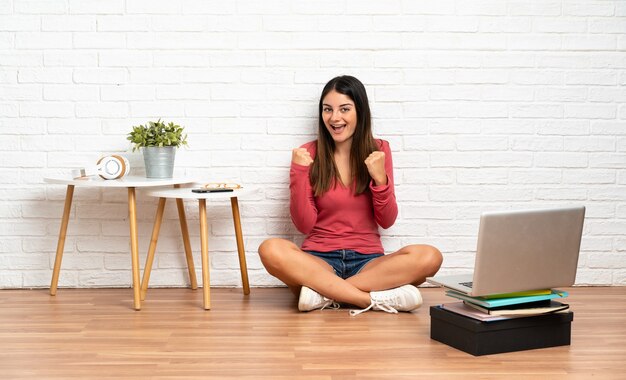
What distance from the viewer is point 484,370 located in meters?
2.14

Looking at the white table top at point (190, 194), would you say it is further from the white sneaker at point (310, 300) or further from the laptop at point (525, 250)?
the laptop at point (525, 250)

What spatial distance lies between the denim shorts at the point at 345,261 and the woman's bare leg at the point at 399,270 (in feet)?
0.45

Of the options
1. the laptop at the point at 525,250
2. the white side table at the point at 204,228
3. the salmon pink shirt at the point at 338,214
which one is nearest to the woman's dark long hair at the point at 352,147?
the salmon pink shirt at the point at 338,214

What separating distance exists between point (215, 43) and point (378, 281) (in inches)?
48.6

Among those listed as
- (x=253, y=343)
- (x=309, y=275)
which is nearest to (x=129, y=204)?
(x=309, y=275)

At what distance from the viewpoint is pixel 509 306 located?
236cm

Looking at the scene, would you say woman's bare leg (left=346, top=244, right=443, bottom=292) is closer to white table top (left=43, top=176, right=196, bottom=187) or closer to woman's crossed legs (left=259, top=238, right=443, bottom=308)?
woman's crossed legs (left=259, top=238, right=443, bottom=308)

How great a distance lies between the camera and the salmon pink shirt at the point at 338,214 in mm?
3066

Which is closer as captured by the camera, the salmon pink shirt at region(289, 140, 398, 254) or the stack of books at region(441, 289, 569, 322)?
the stack of books at region(441, 289, 569, 322)

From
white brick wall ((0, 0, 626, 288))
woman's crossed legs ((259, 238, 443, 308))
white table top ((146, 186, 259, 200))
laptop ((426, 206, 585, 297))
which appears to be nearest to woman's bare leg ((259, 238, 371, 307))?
woman's crossed legs ((259, 238, 443, 308))

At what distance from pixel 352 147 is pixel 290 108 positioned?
0.35 meters

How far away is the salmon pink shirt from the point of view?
121 inches

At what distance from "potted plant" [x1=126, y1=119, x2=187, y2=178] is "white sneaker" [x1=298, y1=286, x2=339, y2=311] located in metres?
0.73

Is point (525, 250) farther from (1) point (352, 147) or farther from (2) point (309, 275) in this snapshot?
(1) point (352, 147)
